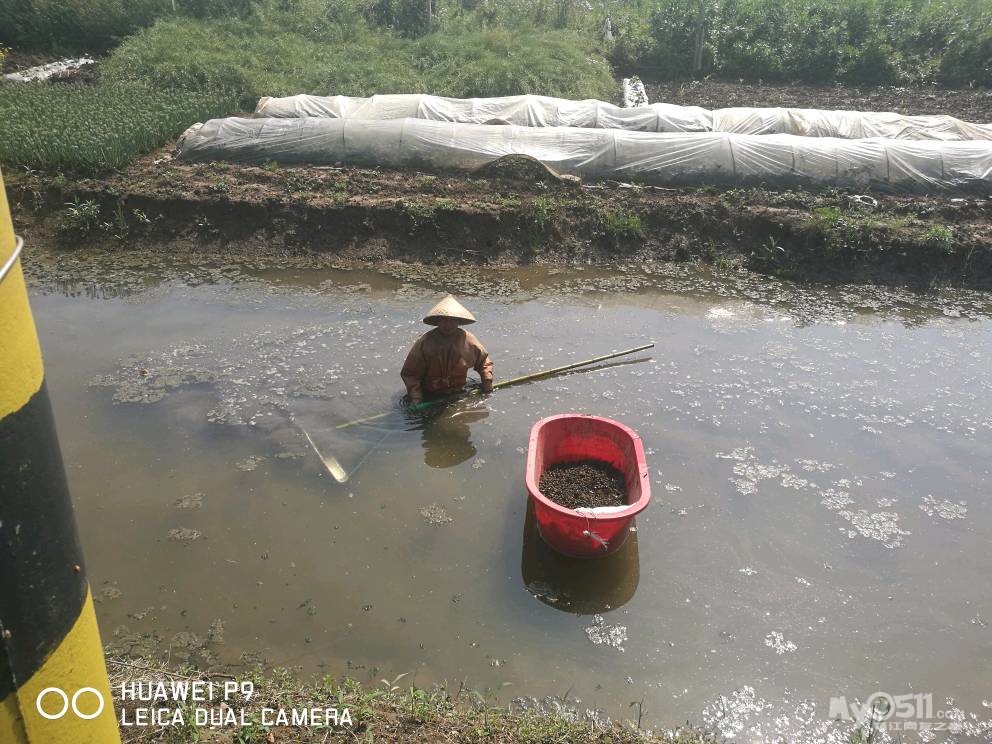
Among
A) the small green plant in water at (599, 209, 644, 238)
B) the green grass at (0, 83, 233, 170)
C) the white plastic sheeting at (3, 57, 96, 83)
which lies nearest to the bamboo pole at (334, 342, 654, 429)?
the small green plant in water at (599, 209, 644, 238)

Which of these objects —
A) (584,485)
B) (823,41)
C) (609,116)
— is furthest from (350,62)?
(584,485)

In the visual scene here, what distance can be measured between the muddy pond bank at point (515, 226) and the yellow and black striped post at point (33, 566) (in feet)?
27.1

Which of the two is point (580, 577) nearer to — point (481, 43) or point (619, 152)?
point (619, 152)

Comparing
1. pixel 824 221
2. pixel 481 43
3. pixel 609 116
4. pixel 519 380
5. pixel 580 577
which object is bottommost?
pixel 580 577

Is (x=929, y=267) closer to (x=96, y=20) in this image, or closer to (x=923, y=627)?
(x=923, y=627)

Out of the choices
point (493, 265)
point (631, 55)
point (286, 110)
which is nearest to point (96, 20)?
point (286, 110)

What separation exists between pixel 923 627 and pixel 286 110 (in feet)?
39.1

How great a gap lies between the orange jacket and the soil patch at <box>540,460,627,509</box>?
4.33 ft

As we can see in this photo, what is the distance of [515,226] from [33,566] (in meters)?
8.78

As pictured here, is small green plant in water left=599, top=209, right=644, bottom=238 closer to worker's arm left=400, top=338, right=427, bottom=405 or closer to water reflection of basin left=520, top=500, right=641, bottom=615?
worker's arm left=400, top=338, right=427, bottom=405

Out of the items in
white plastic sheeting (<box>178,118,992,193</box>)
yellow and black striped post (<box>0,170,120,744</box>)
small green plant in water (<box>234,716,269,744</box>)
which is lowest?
small green plant in water (<box>234,716,269,744</box>)

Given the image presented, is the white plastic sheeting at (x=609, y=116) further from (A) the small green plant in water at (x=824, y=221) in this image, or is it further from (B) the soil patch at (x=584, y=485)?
(B) the soil patch at (x=584, y=485)

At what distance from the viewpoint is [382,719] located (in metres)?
3.23

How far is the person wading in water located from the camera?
18.9 feet
